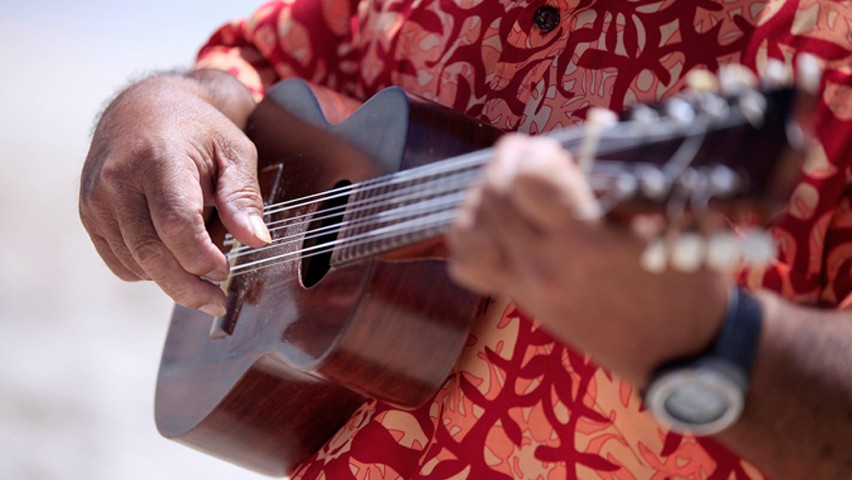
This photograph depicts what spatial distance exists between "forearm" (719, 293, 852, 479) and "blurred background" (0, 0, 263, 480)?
104 cm

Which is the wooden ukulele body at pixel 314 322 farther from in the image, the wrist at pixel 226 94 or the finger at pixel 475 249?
the finger at pixel 475 249

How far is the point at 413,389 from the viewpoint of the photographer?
90 centimetres

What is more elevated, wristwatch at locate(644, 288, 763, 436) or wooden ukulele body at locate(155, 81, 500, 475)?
wristwatch at locate(644, 288, 763, 436)

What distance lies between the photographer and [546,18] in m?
0.98

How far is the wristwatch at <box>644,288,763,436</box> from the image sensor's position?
0.57 meters

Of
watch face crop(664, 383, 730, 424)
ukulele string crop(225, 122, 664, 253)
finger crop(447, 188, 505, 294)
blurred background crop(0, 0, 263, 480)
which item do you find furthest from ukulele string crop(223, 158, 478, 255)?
blurred background crop(0, 0, 263, 480)

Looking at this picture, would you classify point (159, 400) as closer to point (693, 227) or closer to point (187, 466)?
point (693, 227)

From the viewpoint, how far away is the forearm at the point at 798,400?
0.60 metres

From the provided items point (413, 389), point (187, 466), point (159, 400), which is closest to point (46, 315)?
point (187, 466)

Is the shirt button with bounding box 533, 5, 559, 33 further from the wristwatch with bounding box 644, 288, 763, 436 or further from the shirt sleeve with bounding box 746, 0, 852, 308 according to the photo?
the wristwatch with bounding box 644, 288, 763, 436

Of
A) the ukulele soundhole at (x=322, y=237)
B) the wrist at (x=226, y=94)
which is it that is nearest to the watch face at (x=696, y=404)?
the ukulele soundhole at (x=322, y=237)

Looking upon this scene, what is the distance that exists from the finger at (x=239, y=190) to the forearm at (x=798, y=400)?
552 millimetres

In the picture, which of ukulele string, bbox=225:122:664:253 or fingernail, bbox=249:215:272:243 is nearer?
ukulele string, bbox=225:122:664:253

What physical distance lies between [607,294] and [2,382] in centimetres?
229
